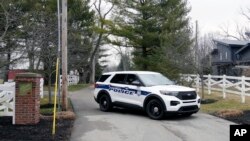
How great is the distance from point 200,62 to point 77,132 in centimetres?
1294

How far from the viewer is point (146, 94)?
15.3 metres

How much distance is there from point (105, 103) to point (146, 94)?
264 centimetres

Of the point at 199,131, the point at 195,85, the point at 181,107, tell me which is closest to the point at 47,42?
the point at 181,107

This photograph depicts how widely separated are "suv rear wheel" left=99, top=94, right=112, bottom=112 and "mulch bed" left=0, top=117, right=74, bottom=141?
130 inches

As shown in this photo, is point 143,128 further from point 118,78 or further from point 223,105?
point 223,105

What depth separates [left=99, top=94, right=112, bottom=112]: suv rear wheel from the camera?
1707 centimetres

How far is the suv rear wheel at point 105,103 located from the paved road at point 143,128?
57cm

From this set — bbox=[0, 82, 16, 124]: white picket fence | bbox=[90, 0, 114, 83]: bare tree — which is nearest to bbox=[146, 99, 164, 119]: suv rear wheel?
bbox=[0, 82, 16, 124]: white picket fence

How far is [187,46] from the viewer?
29594mm

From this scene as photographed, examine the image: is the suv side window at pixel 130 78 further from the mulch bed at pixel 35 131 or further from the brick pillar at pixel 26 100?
the brick pillar at pixel 26 100

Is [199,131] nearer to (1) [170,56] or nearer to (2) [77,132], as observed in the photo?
(2) [77,132]

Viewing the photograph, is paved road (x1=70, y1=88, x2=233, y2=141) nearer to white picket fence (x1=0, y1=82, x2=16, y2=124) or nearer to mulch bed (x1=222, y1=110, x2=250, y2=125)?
mulch bed (x1=222, y1=110, x2=250, y2=125)

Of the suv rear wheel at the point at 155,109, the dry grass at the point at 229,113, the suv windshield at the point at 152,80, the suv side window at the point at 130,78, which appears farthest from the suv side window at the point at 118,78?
the dry grass at the point at 229,113

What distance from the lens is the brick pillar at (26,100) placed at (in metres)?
13.0
